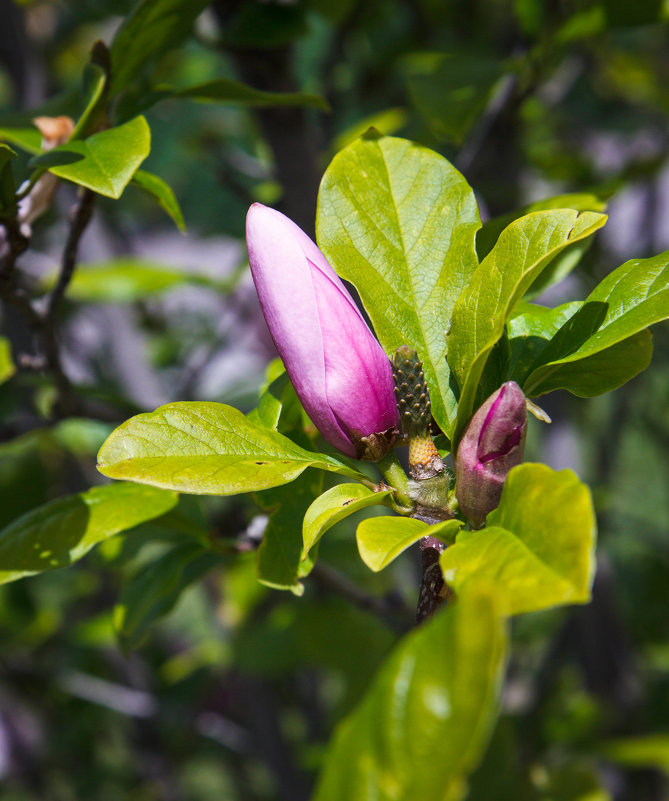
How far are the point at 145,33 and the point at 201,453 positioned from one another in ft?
1.28

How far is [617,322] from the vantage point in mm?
463

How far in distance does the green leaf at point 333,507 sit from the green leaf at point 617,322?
130 mm

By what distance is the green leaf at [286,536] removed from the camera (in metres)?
0.52

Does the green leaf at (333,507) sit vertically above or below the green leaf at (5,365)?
above

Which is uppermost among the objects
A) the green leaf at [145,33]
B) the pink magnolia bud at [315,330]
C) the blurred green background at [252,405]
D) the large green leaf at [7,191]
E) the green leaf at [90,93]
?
the green leaf at [145,33]

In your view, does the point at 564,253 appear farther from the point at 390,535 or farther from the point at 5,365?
the point at 5,365

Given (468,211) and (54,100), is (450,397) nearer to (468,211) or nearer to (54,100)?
(468,211)

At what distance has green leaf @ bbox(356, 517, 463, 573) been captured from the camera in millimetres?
390

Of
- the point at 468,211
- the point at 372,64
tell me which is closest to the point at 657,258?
the point at 468,211

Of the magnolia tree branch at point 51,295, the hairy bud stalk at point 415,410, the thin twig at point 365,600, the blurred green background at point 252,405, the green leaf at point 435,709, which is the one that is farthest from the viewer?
the blurred green background at point 252,405

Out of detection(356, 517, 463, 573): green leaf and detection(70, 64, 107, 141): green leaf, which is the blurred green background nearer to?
detection(70, 64, 107, 141): green leaf

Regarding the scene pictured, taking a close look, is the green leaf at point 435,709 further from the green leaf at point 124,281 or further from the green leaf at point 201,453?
the green leaf at point 124,281

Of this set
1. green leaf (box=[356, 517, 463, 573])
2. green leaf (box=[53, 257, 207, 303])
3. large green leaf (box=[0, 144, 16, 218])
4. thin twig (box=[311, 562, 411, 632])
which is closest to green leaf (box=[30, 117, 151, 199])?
large green leaf (box=[0, 144, 16, 218])

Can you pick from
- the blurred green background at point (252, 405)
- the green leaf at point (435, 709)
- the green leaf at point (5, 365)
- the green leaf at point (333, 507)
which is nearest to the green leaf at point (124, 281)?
the blurred green background at point (252, 405)
